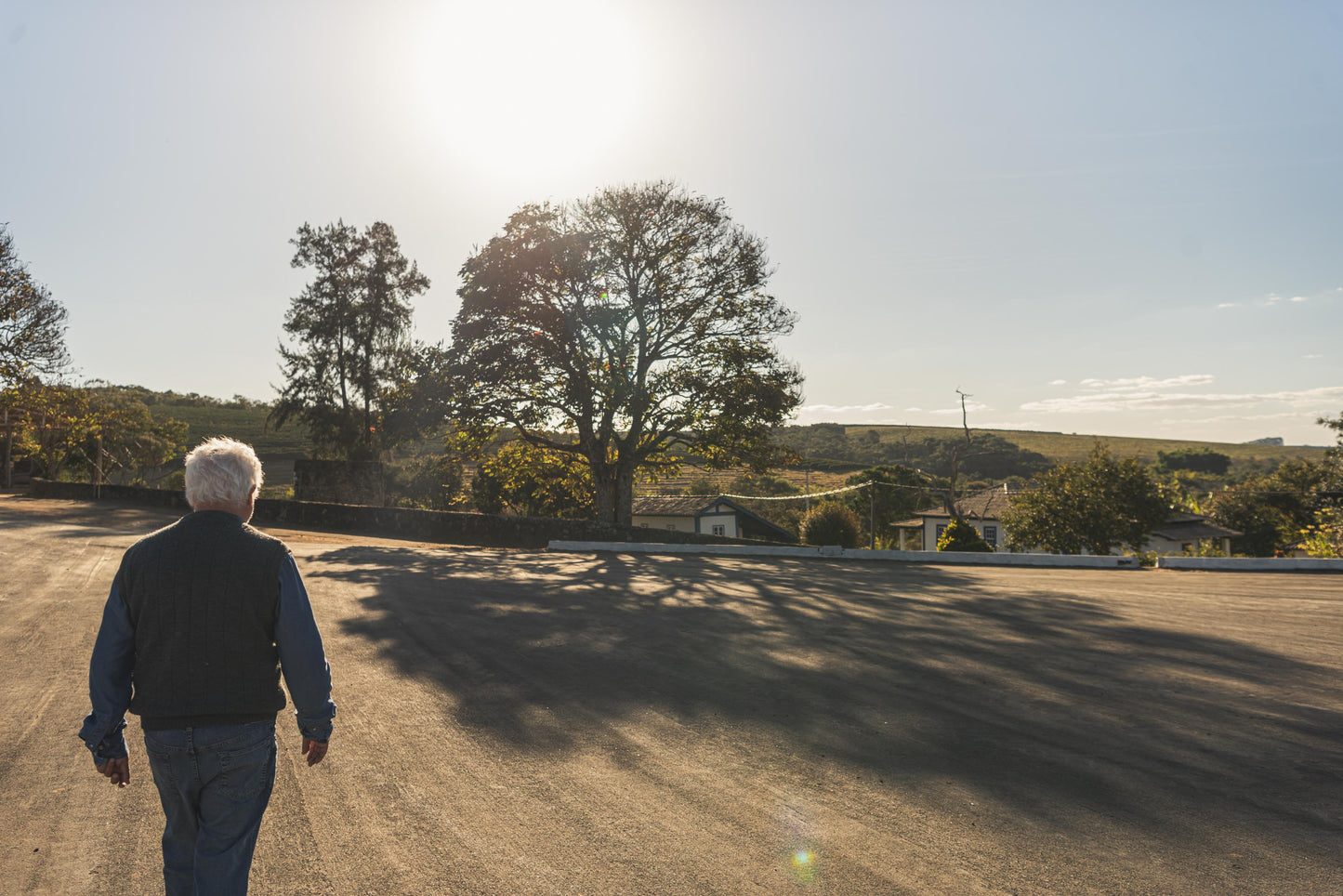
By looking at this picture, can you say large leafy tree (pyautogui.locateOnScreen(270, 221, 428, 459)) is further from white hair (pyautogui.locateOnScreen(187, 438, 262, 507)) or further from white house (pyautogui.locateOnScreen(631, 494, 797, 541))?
white hair (pyautogui.locateOnScreen(187, 438, 262, 507))

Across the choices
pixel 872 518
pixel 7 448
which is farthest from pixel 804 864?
pixel 7 448

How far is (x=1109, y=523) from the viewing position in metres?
33.3

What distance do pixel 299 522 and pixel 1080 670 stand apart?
28.3 m

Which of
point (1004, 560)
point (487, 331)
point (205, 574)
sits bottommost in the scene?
point (1004, 560)

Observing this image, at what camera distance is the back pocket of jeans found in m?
2.80

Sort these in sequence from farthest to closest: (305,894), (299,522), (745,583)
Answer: (299,522), (745,583), (305,894)

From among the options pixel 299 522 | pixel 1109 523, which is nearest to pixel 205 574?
pixel 299 522

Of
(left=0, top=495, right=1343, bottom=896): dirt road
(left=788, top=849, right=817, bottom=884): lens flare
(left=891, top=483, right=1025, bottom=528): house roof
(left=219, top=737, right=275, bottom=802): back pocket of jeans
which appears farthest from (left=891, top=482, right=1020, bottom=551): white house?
(left=219, top=737, right=275, bottom=802): back pocket of jeans

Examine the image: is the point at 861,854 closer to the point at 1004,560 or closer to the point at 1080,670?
the point at 1080,670

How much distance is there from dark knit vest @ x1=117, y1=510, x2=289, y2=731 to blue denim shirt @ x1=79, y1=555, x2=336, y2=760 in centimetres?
6

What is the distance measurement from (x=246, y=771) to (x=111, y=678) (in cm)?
61

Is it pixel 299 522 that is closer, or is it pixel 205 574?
pixel 205 574

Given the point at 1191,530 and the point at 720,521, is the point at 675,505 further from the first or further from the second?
the point at 1191,530

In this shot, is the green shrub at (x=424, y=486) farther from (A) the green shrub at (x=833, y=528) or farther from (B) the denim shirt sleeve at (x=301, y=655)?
(B) the denim shirt sleeve at (x=301, y=655)
